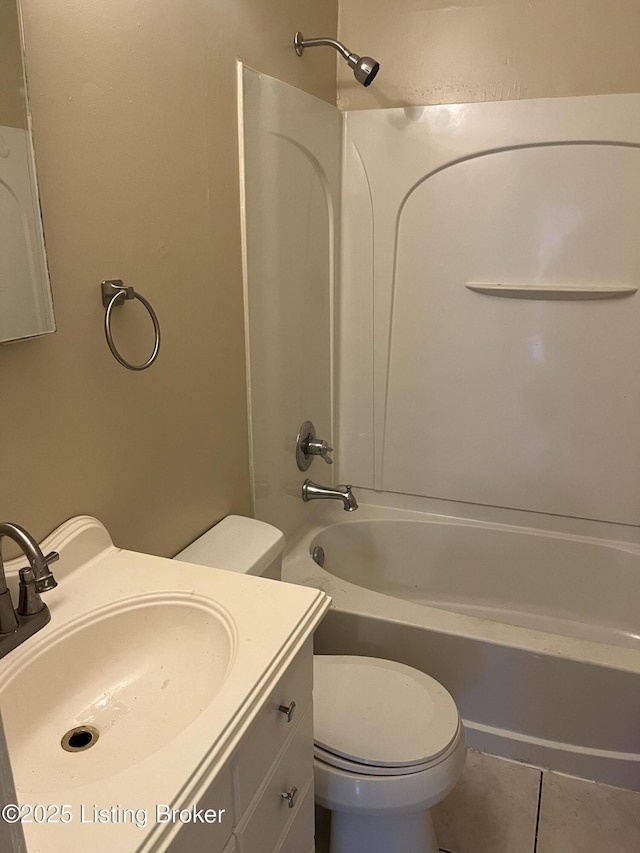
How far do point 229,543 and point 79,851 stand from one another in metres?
0.89

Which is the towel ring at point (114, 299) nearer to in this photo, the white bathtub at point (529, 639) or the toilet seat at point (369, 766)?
the toilet seat at point (369, 766)

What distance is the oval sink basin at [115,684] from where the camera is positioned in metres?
0.86

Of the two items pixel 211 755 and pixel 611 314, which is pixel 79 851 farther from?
pixel 611 314

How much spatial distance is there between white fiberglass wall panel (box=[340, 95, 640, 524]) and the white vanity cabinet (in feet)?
4.62

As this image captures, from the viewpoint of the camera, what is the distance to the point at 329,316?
2.27 meters

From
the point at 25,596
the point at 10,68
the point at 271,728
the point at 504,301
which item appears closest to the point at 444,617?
the point at 271,728

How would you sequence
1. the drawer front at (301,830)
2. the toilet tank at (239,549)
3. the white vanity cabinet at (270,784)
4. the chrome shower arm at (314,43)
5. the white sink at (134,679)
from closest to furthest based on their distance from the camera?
the white sink at (134,679) → the white vanity cabinet at (270,784) → the drawer front at (301,830) → the toilet tank at (239,549) → the chrome shower arm at (314,43)

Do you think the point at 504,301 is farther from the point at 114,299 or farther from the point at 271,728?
the point at 271,728

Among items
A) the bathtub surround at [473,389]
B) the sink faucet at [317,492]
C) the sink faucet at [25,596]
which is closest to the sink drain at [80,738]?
the sink faucet at [25,596]

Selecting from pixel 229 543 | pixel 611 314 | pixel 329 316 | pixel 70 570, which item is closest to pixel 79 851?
pixel 70 570

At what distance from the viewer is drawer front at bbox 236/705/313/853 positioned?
3.05ft

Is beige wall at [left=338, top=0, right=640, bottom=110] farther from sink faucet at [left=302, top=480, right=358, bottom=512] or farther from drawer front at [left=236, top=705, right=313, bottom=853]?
drawer front at [left=236, top=705, right=313, bottom=853]

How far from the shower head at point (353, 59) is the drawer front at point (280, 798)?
1609 millimetres

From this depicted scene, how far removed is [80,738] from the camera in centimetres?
90
